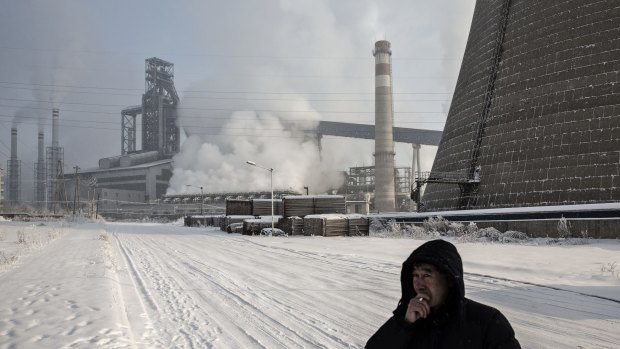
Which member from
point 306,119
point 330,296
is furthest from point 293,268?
point 306,119

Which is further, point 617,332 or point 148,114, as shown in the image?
point 148,114

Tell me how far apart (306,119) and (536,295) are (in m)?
84.6

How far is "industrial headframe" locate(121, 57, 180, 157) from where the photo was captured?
106m

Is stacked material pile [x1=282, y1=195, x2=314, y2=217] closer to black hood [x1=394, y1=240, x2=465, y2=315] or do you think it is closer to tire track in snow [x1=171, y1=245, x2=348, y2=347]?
tire track in snow [x1=171, y1=245, x2=348, y2=347]

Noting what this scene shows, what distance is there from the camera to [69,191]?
414ft

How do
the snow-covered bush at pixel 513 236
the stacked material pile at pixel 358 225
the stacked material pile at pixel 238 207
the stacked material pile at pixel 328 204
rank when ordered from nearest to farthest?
the snow-covered bush at pixel 513 236 < the stacked material pile at pixel 358 225 < the stacked material pile at pixel 328 204 < the stacked material pile at pixel 238 207

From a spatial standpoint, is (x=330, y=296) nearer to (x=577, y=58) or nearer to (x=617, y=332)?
A: (x=617, y=332)

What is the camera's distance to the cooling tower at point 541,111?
938 inches

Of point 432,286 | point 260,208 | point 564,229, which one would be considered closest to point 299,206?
point 260,208

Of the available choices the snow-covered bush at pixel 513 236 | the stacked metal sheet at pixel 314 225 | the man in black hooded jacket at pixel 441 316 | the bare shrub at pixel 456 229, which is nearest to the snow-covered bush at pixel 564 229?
the snow-covered bush at pixel 513 236

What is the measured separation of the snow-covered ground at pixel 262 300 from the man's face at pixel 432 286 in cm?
401

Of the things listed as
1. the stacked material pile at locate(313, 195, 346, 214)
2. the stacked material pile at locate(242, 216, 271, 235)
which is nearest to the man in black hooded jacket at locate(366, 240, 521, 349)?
the stacked material pile at locate(313, 195, 346, 214)

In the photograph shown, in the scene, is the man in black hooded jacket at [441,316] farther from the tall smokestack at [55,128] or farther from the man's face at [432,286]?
the tall smokestack at [55,128]

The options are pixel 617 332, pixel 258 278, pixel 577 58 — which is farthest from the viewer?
pixel 577 58
